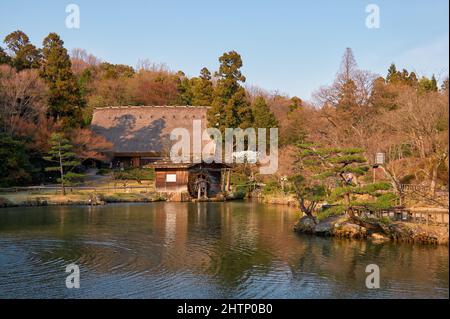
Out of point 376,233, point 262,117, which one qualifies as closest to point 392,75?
point 262,117

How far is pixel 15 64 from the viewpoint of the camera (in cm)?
3453

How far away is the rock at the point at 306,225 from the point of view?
1582cm

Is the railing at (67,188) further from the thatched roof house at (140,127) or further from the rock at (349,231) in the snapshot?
the rock at (349,231)

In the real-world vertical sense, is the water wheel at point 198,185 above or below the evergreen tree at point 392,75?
below

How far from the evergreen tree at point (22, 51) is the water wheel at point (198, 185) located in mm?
16735

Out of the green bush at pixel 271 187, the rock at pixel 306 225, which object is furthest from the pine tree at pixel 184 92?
the rock at pixel 306 225

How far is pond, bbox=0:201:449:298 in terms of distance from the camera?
9328 millimetres

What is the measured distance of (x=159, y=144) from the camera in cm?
3834

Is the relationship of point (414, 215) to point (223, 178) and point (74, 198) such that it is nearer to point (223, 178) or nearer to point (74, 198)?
point (223, 178)

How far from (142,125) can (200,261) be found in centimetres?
3068
